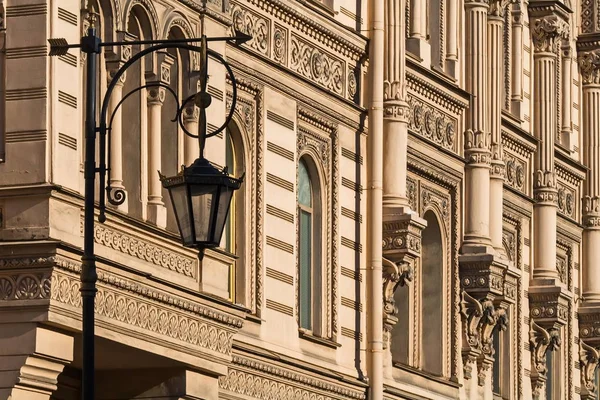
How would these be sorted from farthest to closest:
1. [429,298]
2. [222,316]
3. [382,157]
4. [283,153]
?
[429,298] → [382,157] → [283,153] → [222,316]

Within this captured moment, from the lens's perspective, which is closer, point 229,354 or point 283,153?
point 229,354

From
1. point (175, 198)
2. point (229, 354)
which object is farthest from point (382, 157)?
point (175, 198)

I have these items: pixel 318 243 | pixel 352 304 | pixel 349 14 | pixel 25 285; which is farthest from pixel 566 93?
pixel 25 285

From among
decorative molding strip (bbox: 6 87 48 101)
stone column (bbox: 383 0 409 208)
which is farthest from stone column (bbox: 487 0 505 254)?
decorative molding strip (bbox: 6 87 48 101)

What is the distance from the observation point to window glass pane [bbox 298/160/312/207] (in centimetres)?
2969

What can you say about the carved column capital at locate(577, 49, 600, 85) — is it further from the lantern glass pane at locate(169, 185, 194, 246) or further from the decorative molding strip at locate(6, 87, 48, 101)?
the lantern glass pane at locate(169, 185, 194, 246)

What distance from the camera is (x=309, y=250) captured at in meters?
29.8

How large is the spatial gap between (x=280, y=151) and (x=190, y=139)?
15.8 feet

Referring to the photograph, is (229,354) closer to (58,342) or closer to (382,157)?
(58,342)

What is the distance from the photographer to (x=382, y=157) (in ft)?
103

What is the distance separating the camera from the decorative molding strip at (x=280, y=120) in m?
28.4

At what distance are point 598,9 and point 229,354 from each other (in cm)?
1981

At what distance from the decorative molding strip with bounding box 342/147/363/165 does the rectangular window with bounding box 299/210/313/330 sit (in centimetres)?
121

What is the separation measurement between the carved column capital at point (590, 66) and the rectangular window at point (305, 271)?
44.3ft
